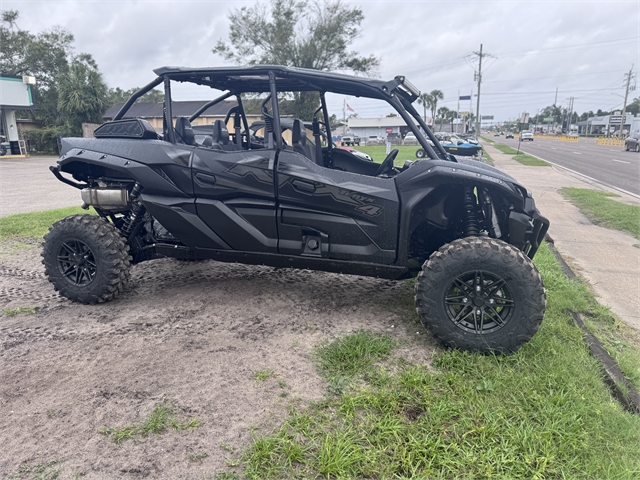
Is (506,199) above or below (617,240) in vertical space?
above

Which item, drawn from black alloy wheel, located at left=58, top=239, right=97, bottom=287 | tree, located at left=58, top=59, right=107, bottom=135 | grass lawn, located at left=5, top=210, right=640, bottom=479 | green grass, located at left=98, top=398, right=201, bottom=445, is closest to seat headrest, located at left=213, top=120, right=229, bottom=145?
black alloy wheel, located at left=58, top=239, right=97, bottom=287

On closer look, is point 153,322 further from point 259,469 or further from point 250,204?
point 259,469

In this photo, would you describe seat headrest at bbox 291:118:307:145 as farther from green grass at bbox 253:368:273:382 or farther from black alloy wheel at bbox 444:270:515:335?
green grass at bbox 253:368:273:382

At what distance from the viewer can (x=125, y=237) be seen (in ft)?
14.9

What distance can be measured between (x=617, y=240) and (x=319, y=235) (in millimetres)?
5972

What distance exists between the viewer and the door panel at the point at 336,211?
377 cm

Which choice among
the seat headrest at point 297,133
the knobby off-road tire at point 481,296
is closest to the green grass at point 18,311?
the seat headrest at point 297,133

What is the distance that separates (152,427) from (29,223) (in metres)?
6.88

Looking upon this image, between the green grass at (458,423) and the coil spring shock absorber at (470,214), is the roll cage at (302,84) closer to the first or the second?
the coil spring shock absorber at (470,214)

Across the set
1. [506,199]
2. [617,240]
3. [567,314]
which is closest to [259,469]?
[506,199]

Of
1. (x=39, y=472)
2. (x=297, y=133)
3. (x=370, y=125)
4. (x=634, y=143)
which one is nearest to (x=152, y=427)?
(x=39, y=472)

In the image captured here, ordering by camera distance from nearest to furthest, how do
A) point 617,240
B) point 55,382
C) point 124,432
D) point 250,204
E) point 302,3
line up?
point 124,432 → point 55,382 → point 250,204 → point 617,240 → point 302,3

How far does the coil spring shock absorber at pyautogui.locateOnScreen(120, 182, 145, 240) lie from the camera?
431 cm

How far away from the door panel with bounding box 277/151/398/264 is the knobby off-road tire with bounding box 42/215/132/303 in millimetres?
1563
